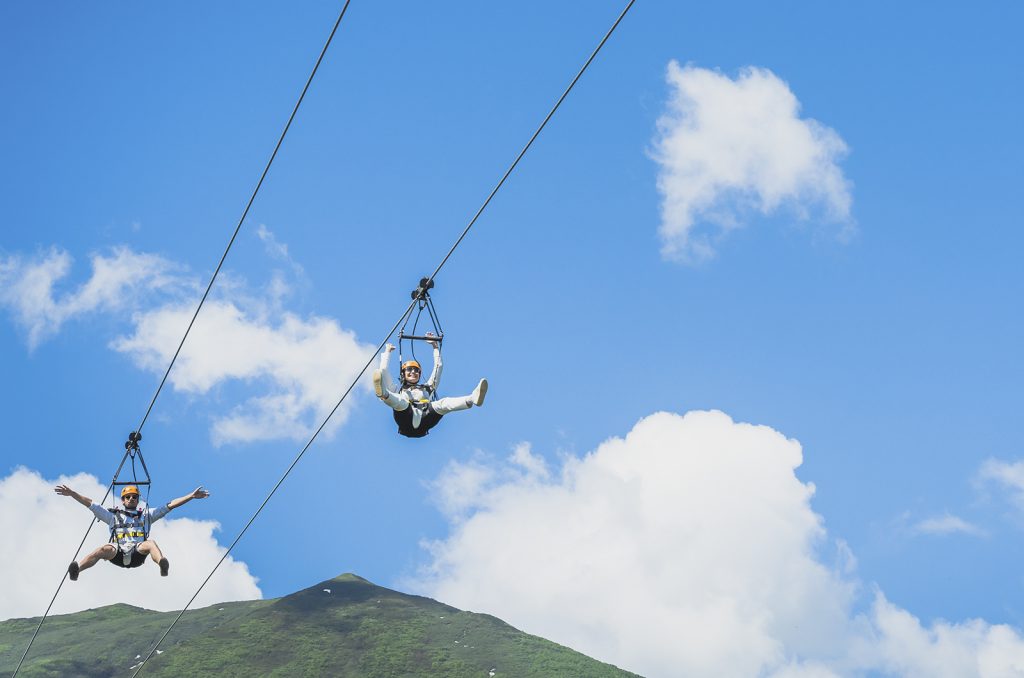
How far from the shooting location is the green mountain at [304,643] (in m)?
127

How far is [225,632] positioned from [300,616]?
33.0ft

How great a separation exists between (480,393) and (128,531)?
8.42m

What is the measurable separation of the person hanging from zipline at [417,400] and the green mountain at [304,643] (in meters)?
110

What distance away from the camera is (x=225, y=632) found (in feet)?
440

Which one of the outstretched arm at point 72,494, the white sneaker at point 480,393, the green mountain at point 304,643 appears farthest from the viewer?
the green mountain at point 304,643

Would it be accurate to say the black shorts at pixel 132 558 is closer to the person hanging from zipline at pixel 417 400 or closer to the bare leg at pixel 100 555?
the bare leg at pixel 100 555

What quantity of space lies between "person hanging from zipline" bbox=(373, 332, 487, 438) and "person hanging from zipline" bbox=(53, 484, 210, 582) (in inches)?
216

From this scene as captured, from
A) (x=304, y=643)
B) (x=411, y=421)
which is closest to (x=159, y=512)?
(x=411, y=421)

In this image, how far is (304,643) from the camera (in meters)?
134

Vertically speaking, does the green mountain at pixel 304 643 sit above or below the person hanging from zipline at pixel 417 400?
above

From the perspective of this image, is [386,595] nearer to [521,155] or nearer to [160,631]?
[160,631]

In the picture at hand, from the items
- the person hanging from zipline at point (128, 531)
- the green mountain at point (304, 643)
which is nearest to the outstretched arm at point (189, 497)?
the person hanging from zipline at point (128, 531)

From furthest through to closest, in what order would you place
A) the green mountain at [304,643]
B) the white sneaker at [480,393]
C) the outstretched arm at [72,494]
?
the green mountain at [304,643] < the outstretched arm at [72,494] < the white sneaker at [480,393]

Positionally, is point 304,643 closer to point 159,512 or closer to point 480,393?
point 159,512
